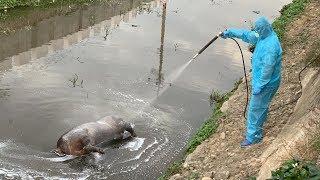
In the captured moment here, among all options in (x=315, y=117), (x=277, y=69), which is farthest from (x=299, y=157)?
(x=277, y=69)

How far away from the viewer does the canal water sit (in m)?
10.4

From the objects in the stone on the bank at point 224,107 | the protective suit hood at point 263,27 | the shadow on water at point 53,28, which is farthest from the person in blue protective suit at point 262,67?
the shadow on water at point 53,28

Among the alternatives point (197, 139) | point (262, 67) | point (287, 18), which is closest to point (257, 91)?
point (262, 67)

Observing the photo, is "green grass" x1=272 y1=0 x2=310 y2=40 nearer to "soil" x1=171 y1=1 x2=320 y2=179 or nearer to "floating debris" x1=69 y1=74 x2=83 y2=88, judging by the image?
"soil" x1=171 y1=1 x2=320 y2=179

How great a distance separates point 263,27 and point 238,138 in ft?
8.01

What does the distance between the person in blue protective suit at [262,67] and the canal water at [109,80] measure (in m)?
2.65

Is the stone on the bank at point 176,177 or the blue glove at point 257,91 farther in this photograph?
the stone on the bank at point 176,177

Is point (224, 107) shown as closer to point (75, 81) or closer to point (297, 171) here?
point (75, 81)

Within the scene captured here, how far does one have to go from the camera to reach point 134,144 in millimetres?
11328

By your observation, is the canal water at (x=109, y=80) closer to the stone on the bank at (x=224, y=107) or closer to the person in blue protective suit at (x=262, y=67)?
the stone on the bank at (x=224, y=107)

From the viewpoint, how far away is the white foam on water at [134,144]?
11.1 meters

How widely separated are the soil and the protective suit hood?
181cm

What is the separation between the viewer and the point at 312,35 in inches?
559

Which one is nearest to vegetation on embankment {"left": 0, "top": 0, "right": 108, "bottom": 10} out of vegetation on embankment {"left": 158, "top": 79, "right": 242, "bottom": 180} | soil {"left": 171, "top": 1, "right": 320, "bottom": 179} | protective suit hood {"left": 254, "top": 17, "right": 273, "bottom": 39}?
soil {"left": 171, "top": 1, "right": 320, "bottom": 179}
